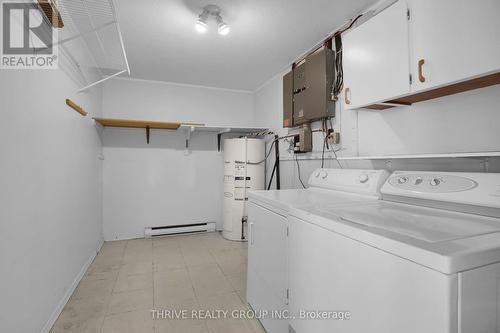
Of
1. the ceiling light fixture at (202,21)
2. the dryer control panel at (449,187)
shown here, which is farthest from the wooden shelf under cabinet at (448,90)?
the ceiling light fixture at (202,21)

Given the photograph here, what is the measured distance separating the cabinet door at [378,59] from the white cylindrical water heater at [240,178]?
1.94 meters

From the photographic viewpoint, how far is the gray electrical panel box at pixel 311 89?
2238 millimetres

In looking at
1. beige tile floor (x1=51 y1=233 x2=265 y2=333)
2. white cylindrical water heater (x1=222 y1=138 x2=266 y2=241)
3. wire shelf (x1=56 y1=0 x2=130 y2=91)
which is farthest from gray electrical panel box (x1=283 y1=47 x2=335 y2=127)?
beige tile floor (x1=51 y1=233 x2=265 y2=333)

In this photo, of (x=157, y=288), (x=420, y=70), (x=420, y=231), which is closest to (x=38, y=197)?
(x=157, y=288)

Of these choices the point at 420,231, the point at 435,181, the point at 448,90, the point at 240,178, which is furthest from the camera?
the point at 240,178

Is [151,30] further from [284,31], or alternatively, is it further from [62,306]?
[62,306]

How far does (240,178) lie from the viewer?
3.55 metres

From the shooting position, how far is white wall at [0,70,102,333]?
3.86 ft

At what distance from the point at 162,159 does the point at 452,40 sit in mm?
3562

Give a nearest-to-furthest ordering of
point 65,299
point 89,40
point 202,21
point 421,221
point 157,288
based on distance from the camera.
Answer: point 421,221 → point 65,299 → point 202,21 → point 157,288 → point 89,40

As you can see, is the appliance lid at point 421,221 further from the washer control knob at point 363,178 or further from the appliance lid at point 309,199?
the washer control knob at point 363,178

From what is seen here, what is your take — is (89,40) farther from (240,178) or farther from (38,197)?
(240,178)

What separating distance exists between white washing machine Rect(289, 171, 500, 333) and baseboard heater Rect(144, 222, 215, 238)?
2.80 metres

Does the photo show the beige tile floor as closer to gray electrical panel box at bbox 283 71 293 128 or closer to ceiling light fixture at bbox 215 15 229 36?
gray electrical panel box at bbox 283 71 293 128
